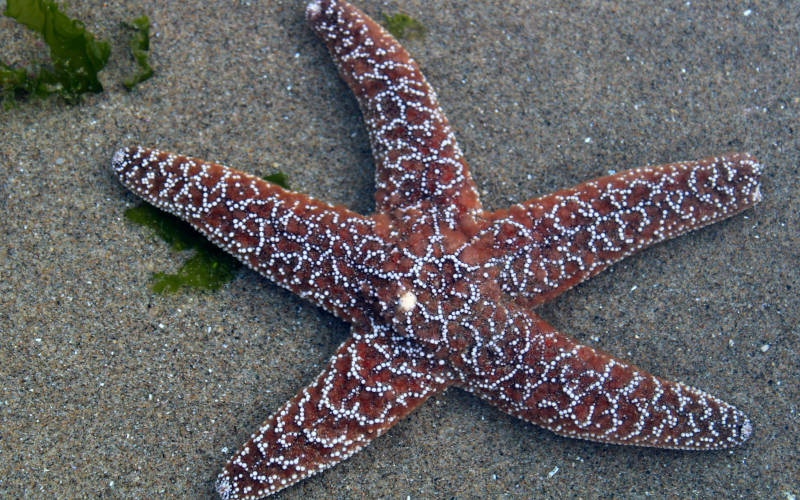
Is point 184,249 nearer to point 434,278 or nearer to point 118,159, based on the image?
point 118,159

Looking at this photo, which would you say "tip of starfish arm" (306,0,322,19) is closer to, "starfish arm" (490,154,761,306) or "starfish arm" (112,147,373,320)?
"starfish arm" (112,147,373,320)

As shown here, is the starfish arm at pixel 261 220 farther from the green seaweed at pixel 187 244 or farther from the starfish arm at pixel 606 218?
the starfish arm at pixel 606 218

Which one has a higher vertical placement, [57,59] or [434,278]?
[57,59]

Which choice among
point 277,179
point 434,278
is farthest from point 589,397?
point 277,179

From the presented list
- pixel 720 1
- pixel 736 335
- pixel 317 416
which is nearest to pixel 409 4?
pixel 720 1

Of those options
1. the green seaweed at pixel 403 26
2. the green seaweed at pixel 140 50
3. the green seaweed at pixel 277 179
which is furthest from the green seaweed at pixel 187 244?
the green seaweed at pixel 403 26

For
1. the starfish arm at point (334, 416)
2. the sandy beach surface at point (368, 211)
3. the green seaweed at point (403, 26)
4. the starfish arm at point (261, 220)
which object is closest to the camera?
the starfish arm at point (334, 416)
